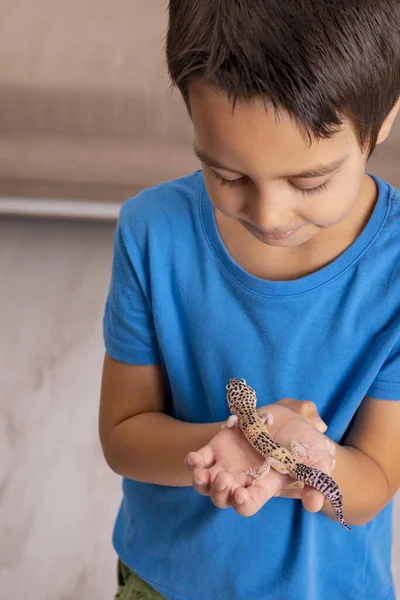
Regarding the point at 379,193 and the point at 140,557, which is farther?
the point at 140,557

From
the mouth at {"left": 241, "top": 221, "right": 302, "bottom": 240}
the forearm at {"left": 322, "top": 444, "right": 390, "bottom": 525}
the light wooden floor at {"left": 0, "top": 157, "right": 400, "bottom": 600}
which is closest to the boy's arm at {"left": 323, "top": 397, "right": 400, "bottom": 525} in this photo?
the forearm at {"left": 322, "top": 444, "right": 390, "bottom": 525}

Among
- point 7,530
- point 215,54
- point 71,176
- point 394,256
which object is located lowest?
point 7,530

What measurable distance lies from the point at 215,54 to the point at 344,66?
94mm

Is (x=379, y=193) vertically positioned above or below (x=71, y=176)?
above

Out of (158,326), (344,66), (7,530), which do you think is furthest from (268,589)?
(7,530)

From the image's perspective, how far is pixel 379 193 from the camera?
763 mm

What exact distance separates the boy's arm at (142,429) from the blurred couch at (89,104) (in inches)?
55.2

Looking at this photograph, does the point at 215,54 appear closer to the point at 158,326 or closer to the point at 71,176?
the point at 158,326

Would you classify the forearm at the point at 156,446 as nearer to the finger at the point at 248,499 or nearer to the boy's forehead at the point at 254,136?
the finger at the point at 248,499

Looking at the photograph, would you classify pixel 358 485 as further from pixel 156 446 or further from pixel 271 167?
pixel 271 167

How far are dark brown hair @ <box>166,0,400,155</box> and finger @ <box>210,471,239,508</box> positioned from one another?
27cm

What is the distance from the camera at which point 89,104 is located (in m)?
2.17

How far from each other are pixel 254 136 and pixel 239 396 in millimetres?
257

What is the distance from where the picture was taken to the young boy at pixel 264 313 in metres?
0.58
